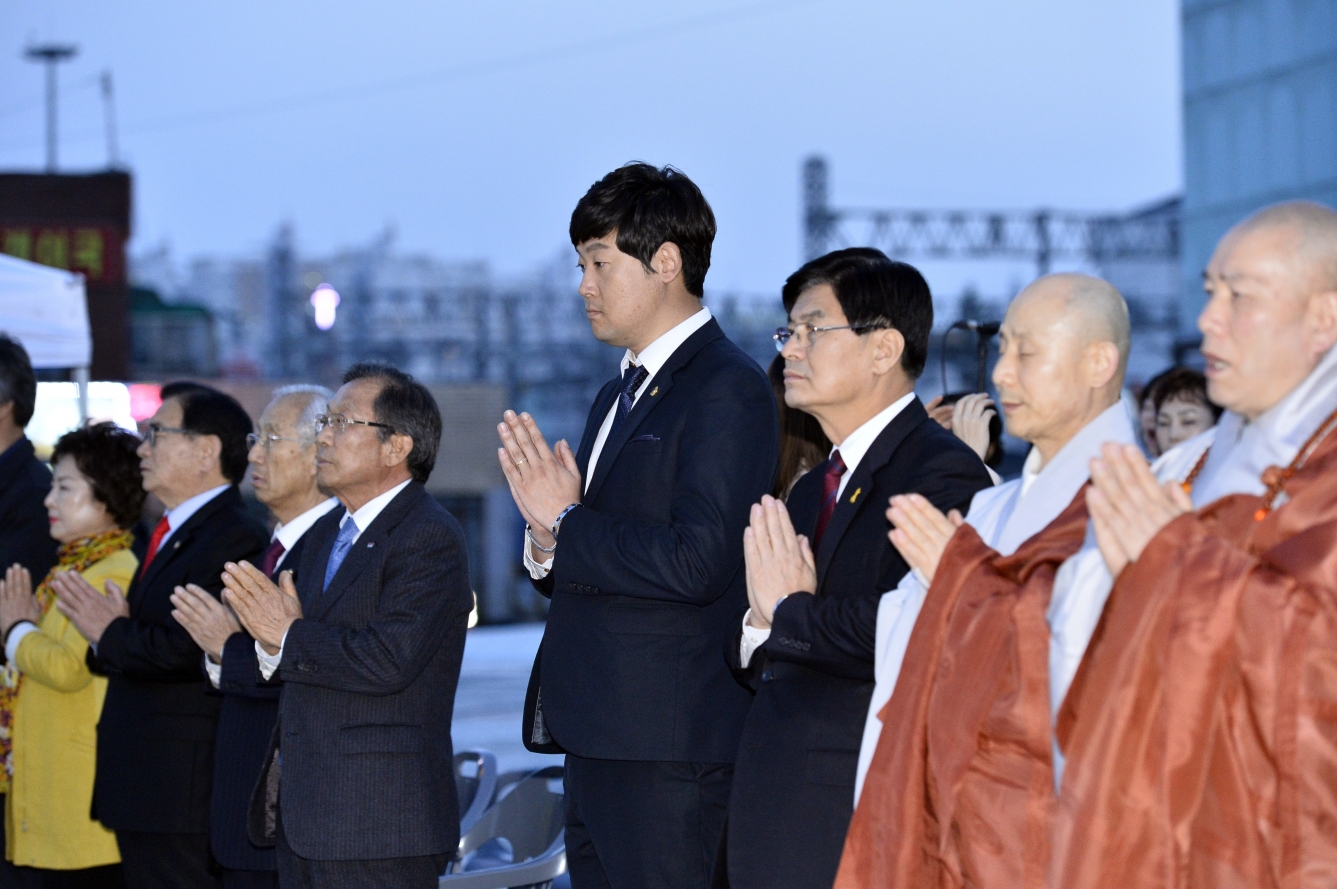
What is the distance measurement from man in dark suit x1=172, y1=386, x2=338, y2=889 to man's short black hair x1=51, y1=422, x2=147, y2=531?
2.47ft

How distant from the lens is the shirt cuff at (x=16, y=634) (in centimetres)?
429

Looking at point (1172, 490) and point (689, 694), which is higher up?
point (1172, 490)

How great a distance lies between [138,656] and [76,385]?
3.67 m

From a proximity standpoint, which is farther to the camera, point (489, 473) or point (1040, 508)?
point (489, 473)

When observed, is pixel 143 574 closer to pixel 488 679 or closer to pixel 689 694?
pixel 689 694

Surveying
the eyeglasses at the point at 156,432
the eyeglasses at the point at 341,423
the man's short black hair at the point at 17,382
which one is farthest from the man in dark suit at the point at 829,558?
the man's short black hair at the point at 17,382

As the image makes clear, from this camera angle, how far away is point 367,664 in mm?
3195

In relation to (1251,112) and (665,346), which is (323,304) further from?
(1251,112)

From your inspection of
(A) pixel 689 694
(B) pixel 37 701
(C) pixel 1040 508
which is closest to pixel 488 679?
(B) pixel 37 701

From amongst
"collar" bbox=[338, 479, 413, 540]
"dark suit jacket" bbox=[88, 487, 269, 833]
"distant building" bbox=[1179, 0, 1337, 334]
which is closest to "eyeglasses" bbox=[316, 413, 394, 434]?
"collar" bbox=[338, 479, 413, 540]

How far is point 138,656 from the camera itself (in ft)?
12.6

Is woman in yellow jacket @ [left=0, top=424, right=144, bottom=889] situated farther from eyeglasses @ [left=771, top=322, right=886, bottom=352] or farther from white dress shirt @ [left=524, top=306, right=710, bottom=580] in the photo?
eyeglasses @ [left=771, top=322, right=886, bottom=352]

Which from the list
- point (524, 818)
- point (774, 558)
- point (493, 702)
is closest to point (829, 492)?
point (774, 558)

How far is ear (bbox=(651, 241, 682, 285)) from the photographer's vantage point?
10.3 feet
